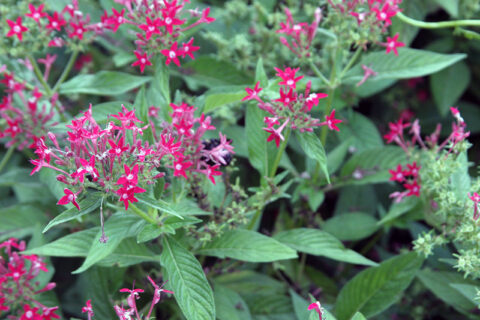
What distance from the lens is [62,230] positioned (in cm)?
204

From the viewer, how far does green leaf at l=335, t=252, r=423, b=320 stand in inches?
68.2

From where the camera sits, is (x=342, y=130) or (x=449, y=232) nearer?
(x=449, y=232)

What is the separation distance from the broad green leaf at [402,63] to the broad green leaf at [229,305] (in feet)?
2.89

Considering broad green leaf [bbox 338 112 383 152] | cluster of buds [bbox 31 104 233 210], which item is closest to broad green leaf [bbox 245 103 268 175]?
cluster of buds [bbox 31 104 233 210]

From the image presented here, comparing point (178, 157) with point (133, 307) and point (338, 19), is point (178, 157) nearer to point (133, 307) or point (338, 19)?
point (133, 307)

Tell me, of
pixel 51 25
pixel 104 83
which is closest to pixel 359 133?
pixel 104 83

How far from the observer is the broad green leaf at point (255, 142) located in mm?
1659

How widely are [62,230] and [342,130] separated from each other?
1.23 meters

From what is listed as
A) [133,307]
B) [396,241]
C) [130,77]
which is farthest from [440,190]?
[130,77]

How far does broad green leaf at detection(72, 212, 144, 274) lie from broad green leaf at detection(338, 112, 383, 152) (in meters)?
1.11

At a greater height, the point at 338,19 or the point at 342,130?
the point at 338,19

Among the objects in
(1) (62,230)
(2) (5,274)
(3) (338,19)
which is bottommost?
(1) (62,230)

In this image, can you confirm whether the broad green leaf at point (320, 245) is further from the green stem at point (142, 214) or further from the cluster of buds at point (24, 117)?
the cluster of buds at point (24, 117)

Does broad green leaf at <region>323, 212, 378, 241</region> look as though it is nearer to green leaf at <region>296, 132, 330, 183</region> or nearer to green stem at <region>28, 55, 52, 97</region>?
green leaf at <region>296, 132, 330, 183</region>
